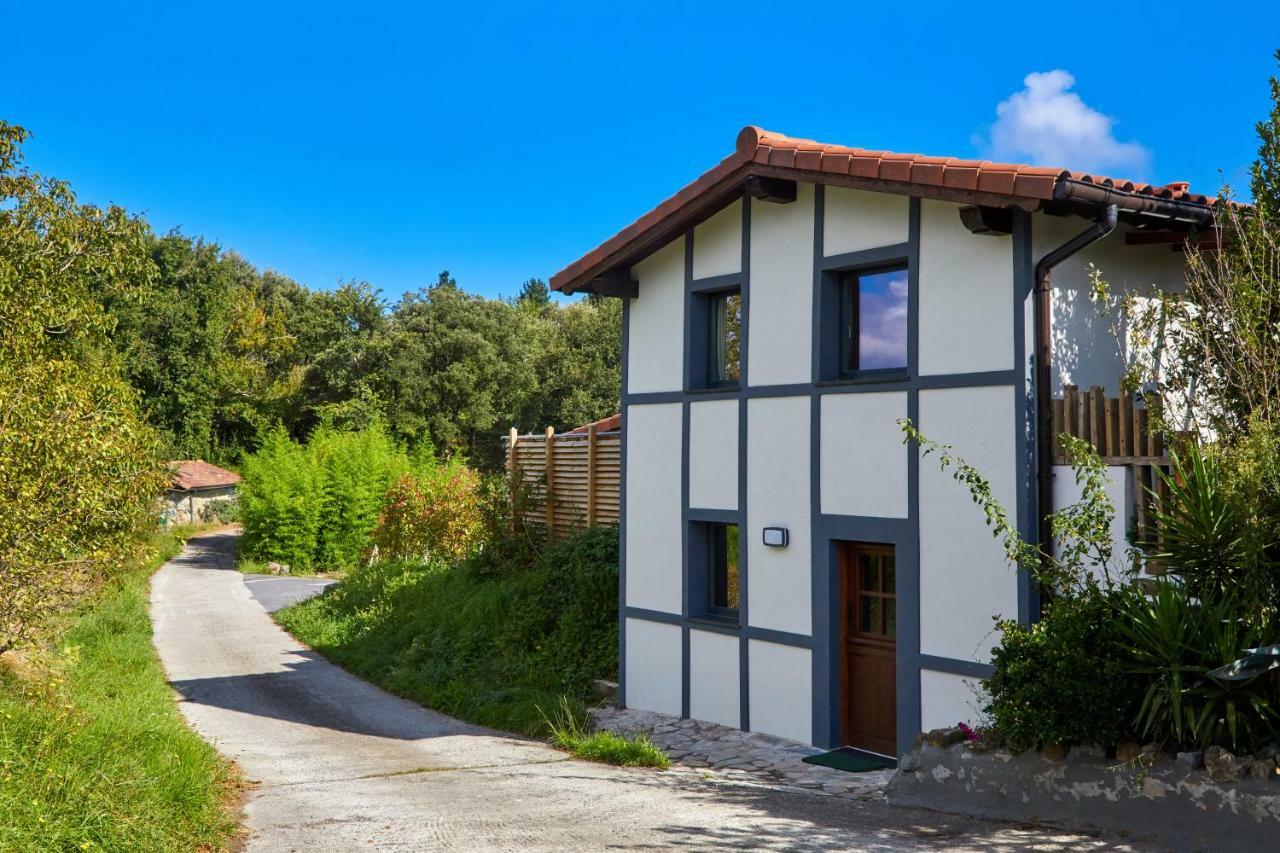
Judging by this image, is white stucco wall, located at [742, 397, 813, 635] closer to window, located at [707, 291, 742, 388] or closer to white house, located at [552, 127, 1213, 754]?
white house, located at [552, 127, 1213, 754]

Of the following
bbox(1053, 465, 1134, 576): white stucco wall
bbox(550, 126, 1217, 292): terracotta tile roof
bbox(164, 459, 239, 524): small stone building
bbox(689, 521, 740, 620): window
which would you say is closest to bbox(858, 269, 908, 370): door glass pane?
bbox(550, 126, 1217, 292): terracotta tile roof

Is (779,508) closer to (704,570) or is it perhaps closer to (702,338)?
(704,570)

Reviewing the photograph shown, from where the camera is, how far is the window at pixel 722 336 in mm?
12055

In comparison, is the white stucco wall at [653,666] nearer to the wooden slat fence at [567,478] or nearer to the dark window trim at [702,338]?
the dark window trim at [702,338]

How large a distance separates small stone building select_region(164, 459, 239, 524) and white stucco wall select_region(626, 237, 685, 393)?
1287 inches

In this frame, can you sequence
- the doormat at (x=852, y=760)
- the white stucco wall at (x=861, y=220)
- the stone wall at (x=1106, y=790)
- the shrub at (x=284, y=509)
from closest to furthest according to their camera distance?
the stone wall at (x=1106, y=790)
the doormat at (x=852, y=760)
the white stucco wall at (x=861, y=220)
the shrub at (x=284, y=509)

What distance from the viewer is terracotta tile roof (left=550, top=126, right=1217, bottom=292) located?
840 centimetres

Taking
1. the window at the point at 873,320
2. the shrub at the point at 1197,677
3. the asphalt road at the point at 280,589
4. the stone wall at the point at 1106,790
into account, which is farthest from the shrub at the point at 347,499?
the shrub at the point at 1197,677

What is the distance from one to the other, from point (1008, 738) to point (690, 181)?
6.57m

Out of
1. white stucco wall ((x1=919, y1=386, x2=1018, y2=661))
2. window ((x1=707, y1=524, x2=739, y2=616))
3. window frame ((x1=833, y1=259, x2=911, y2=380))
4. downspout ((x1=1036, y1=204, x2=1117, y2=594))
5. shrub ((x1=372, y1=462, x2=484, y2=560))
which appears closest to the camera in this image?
downspout ((x1=1036, y1=204, x2=1117, y2=594))

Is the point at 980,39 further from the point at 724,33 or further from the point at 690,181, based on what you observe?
the point at 690,181

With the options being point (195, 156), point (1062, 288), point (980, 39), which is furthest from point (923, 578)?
point (195, 156)

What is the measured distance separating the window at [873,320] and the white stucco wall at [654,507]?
2341mm

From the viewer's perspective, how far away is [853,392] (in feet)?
33.5
